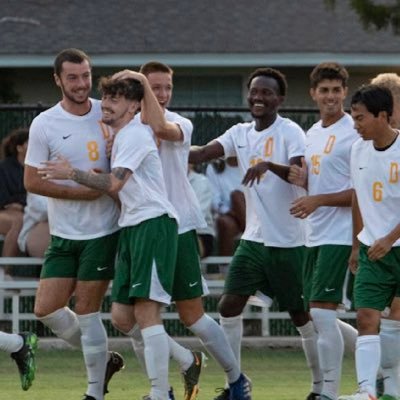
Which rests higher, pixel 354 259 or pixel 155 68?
pixel 155 68

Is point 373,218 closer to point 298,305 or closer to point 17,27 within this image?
point 298,305

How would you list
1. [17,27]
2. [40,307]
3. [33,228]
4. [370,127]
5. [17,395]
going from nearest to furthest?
[370,127] < [40,307] < [17,395] < [33,228] < [17,27]

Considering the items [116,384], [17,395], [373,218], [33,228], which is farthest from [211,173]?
[373,218]

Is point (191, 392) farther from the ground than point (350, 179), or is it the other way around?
point (350, 179)

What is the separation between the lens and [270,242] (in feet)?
36.6

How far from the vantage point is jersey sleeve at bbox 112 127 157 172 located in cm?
992

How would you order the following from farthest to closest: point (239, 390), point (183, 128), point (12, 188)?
point (12, 188)
point (239, 390)
point (183, 128)

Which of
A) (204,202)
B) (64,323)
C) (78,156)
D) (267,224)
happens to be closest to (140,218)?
(78,156)

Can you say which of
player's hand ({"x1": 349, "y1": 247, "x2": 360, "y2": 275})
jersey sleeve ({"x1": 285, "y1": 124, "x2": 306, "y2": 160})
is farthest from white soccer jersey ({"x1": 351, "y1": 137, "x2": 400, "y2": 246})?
jersey sleeve ({"x1": 285, "y1": 124, "x2": 306, "y2": 160})

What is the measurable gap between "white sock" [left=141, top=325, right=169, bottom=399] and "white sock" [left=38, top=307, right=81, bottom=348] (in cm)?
85

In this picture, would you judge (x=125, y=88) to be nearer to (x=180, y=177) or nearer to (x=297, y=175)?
(x=180, y=177)

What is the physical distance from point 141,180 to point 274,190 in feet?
4.48

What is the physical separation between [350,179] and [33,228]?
5699 mm

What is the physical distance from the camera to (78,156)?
34.4ft
